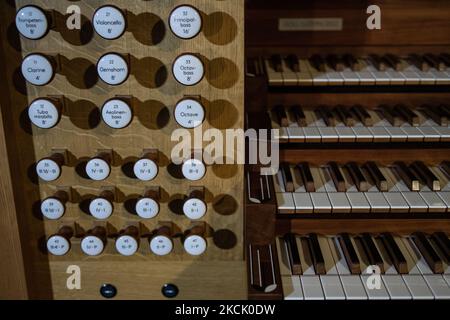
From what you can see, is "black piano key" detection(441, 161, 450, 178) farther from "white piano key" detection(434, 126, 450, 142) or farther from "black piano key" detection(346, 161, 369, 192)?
"black piano key" detection(346, 161, 369, 192)

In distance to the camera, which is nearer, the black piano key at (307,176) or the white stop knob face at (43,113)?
the white stop knob face at (43,113)

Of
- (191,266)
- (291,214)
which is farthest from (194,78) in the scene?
(191,266)

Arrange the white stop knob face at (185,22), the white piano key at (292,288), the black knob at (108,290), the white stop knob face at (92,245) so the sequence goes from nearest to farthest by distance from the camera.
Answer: the white stop knob face at (185,22) → the white piano key at (292,288) → the white stop knob face at (92,245) → the black knob at (108,290)

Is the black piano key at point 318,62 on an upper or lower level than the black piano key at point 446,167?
upper

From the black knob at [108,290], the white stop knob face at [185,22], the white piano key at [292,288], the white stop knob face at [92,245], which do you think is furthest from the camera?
the black knob at [108,290]

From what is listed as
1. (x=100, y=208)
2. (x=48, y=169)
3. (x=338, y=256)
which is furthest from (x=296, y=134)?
(x=48, y=169)

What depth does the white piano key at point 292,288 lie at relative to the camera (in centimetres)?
137

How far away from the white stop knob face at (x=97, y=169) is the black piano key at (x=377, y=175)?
0.75 m

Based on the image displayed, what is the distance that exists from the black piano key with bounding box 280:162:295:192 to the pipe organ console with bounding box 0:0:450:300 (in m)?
0.01

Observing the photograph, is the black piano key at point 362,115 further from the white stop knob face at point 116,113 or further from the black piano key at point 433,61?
the white stop knob face at point 116,113

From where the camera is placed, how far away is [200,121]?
4.38ft

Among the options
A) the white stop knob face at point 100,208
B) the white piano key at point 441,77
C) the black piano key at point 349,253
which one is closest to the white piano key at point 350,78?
the white piano key at point 441,77

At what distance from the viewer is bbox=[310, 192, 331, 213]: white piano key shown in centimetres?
144

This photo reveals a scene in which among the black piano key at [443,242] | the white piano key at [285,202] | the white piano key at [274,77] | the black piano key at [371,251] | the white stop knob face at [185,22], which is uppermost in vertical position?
the white stop knob face at [185,22]
